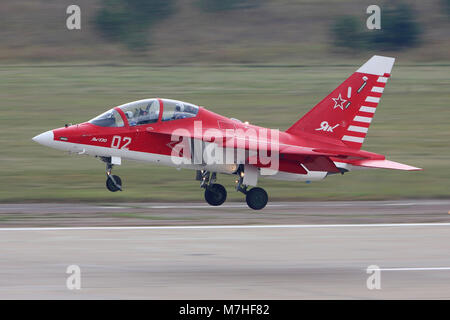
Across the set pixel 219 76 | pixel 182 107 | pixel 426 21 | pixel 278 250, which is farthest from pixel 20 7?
pixel 278 250

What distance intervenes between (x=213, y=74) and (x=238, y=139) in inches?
870

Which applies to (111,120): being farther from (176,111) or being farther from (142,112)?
(176,111)

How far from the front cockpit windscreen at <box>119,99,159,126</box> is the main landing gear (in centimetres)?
188

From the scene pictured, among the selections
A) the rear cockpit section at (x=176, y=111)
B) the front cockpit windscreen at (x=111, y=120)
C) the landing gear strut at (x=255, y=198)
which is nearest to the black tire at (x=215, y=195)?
the landing gear strut at (x=255, y=198)

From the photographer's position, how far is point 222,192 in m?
19.1

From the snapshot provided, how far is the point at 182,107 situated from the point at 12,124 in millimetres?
13392

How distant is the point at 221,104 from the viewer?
108ft

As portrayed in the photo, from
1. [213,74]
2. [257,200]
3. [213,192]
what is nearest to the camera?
[257,200]

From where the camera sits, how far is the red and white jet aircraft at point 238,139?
58.9 ft

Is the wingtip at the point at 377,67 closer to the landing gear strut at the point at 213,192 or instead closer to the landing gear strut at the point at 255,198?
the landing gear strut at the point at 255,198

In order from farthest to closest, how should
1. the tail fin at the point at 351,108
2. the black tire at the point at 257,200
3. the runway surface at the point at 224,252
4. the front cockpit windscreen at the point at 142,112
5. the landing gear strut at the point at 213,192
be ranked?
the landing gear strut at the point at 213,192, the tail fin at the point at 351,108, the black tire at the point at 257,200, the front cockpit windscreen at the point at 142,112, the runway surface at the point at 224,252

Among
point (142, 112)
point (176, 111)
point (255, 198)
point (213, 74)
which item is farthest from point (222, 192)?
point (213, 74)

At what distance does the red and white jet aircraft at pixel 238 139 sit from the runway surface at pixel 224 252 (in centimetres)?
108

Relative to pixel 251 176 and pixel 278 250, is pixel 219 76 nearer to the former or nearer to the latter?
pixel 251 176
